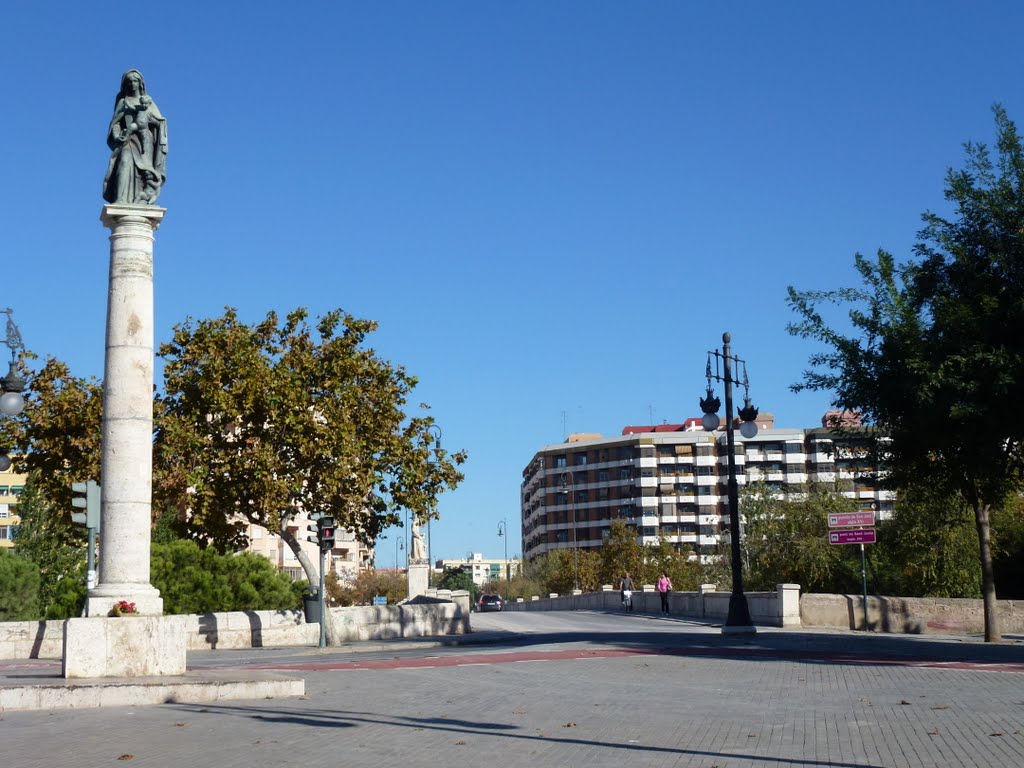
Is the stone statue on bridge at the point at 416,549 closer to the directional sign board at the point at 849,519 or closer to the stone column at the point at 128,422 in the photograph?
the directional sign board at the point at 849,519

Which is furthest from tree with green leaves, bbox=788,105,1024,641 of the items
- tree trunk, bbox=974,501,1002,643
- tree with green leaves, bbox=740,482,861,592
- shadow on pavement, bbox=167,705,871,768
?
tree with green leaves, bbox=740,482,861,592

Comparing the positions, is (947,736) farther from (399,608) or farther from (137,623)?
(399,608)

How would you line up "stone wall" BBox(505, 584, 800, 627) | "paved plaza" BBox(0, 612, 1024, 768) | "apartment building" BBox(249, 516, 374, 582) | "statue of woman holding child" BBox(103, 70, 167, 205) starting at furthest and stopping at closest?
"apartment building" BBox(249, 516, 374, 582)
"stone wall" BBox(505, 584, 800, 627)
"statue of woman holding child" BBox(103, 70, 167, 205)
"paved plaza" BBox(0, 612, 1024, 768)

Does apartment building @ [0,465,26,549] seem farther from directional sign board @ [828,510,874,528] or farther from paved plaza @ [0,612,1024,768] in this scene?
paved plaza @ [0,612,1024,768]

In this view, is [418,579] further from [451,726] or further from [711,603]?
[451,726]

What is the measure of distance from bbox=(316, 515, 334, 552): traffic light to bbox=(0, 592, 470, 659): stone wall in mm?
2949

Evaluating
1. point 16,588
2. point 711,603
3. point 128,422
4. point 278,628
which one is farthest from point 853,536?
point 16,588

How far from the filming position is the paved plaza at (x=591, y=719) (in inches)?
381

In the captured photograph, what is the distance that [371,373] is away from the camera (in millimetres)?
30562

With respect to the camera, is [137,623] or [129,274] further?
[129,274]

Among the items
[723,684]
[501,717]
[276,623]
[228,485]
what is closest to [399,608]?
[276,623]

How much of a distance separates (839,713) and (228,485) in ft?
61.7

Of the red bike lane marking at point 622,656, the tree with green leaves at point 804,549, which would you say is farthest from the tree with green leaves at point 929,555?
the red bike lane marking at point 622,656

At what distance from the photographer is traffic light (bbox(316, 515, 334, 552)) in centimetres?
2717
